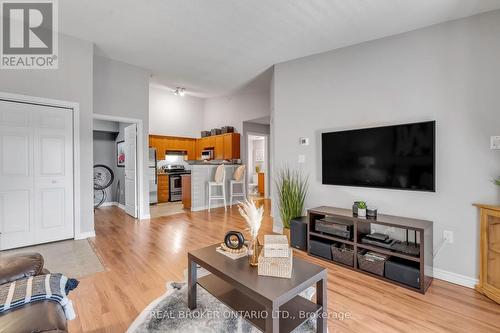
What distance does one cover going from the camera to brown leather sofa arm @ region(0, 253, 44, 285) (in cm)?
127

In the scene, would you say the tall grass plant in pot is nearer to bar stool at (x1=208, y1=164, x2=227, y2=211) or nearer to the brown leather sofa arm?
bar stool at (x1=208, y1=164, x2=227, y2=211)

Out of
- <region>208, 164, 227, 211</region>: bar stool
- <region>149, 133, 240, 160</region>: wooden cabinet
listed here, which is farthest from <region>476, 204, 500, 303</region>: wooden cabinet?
<region>149, 133, 240, 160</region>: wooden cabinet

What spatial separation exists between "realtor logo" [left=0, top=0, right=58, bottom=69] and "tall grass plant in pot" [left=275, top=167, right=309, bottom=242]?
142 inches

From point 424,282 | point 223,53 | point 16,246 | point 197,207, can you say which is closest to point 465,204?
point 424,282

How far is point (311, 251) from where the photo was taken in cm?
301

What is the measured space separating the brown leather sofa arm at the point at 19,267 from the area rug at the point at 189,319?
71 cm

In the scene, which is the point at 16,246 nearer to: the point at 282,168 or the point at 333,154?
the point at 282,168

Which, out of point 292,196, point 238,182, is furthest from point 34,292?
point 238,182

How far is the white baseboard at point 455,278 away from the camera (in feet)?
7.66

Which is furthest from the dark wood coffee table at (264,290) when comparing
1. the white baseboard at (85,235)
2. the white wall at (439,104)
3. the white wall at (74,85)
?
the white wall at (74,85)

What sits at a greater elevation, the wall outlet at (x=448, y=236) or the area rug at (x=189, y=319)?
the wall outlet at (x=448, y=236)

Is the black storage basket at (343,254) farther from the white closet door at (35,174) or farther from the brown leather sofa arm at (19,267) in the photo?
the white closet door at (35,174)

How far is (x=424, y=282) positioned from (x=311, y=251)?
1164mm

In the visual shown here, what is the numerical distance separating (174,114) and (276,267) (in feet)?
22.4
